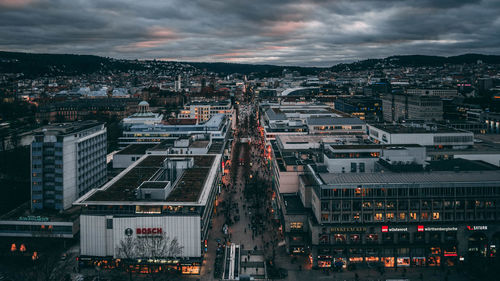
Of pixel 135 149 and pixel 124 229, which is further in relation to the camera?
pixel 135 149

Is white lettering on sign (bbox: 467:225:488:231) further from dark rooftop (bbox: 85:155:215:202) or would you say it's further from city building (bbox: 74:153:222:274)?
dark rooftop (bbox: 85:155:215:202)

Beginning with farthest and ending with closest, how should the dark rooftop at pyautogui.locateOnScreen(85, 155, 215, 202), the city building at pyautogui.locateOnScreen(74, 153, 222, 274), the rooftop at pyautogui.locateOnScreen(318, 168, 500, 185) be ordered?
the rooftop at pyautogui.locateOnScreen(318, 168, 500, 185) < the dark rooftop at pyautogui.locateOnScreen(85, 155, 215, 202) < the city building at pyautogui.locateOnScreen(74, 153, 222, 274)

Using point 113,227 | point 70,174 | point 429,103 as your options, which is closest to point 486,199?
point 113,227

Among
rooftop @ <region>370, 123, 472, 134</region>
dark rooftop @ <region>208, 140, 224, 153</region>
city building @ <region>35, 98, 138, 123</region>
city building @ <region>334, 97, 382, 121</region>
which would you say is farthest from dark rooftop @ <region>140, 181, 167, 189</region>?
city building @ <region>334, 97, 382, 121</region>

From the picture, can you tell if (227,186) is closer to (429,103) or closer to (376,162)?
(376,162)

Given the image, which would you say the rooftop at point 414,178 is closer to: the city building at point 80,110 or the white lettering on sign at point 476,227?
the white lettering on sign at point 476,227

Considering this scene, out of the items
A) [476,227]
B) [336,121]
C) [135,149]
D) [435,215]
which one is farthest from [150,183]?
[336,121]

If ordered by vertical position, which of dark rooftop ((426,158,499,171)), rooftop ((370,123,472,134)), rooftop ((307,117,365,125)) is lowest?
Answer: dark rooftop ((426,158,499,171))

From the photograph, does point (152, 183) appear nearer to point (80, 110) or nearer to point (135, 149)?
point (135, 149)

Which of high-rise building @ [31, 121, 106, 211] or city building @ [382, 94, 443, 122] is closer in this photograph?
high-rise building @ [31, 121, 106, 211]
